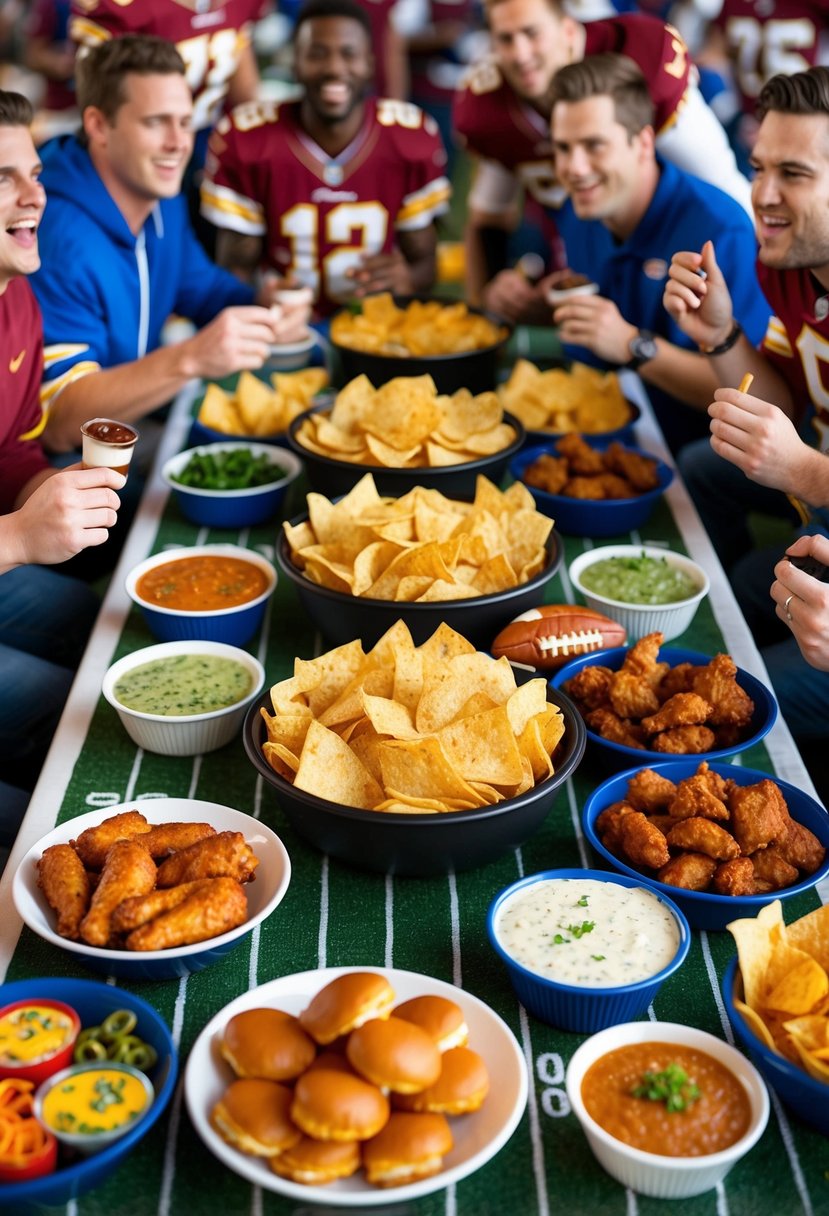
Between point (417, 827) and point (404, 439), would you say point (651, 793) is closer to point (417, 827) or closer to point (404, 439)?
point (417, 827)

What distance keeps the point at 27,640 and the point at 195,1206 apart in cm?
179

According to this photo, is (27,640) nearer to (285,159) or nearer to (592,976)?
(592,976)

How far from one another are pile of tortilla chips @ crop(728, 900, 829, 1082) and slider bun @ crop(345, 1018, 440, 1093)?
0.37 meters

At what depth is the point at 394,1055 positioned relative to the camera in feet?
4.11

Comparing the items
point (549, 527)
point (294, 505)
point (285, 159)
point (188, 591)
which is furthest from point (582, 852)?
point (285, 159)

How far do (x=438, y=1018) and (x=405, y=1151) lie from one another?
0.16 meters

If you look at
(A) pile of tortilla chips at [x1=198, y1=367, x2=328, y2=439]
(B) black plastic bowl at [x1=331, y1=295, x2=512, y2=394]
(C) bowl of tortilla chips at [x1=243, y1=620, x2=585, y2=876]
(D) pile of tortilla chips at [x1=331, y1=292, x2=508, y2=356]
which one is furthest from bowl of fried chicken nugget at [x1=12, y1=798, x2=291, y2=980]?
(D) pile of tortilla chips at [x1=331, y1=292, x2=508, y2=356]

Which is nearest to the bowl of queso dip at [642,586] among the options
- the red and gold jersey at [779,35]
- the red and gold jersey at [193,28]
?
the red and gold jersey at [193,28]

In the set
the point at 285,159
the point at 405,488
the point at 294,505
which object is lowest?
the point at 294,505

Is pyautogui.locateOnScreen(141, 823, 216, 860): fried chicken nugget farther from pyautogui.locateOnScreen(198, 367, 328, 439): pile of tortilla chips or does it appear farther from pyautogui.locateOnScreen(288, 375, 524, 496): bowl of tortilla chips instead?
pyautogui.locateOnScreen(198, 367, 328, 439): pile of tortilla chips

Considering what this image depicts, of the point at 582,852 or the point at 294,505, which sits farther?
the point at 294,505

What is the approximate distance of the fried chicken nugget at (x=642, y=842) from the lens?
1.67m

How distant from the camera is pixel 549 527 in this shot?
234 centimetres

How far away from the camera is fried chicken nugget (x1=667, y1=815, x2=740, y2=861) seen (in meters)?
1.67
